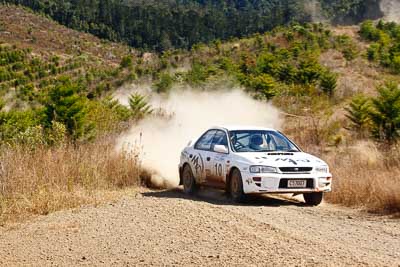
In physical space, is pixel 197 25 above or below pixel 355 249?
above

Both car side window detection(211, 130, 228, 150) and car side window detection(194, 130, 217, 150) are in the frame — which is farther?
car side window detection(194, 130, 217, 150)

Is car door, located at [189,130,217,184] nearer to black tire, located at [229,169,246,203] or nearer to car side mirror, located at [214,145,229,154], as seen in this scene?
car side mirror, located at [214,145,229,154]

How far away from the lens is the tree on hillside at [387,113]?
22469 millimetres

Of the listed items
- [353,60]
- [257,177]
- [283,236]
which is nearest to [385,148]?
[257,177]

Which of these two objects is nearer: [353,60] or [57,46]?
[353,60]

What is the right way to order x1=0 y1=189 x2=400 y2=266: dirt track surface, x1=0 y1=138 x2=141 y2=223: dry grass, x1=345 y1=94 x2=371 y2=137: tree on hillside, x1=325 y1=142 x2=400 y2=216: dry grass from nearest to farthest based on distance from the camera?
x1=0 y1=189 x2=400 y2=266: dirt track surface
x1=0 y1=138 x2=141 y2=223: dry grass
x1=325 y1=142 x2=400 y2=216: dry grass
x1=345 y1=94 x2=371 y2=137: tree on hillside

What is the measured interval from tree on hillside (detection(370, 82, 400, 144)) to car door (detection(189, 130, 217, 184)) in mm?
10825

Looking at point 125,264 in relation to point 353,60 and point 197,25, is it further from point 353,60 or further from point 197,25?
point 197,25

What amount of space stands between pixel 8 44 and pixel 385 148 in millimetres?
87309

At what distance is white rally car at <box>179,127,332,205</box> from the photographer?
10.8 meters

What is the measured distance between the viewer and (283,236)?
759 cm

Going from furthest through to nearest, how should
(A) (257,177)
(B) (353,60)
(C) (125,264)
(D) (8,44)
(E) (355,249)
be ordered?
(D) (8,44) → (B) (353,60) → (A) (257,177) → (E) (355,249) → (C) (125,264)

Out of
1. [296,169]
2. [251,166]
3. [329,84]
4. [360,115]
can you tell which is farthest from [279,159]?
[329,84]

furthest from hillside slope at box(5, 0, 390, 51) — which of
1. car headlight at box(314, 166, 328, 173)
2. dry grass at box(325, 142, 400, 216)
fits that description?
car headlight at box(314, 166, 328, 173)
